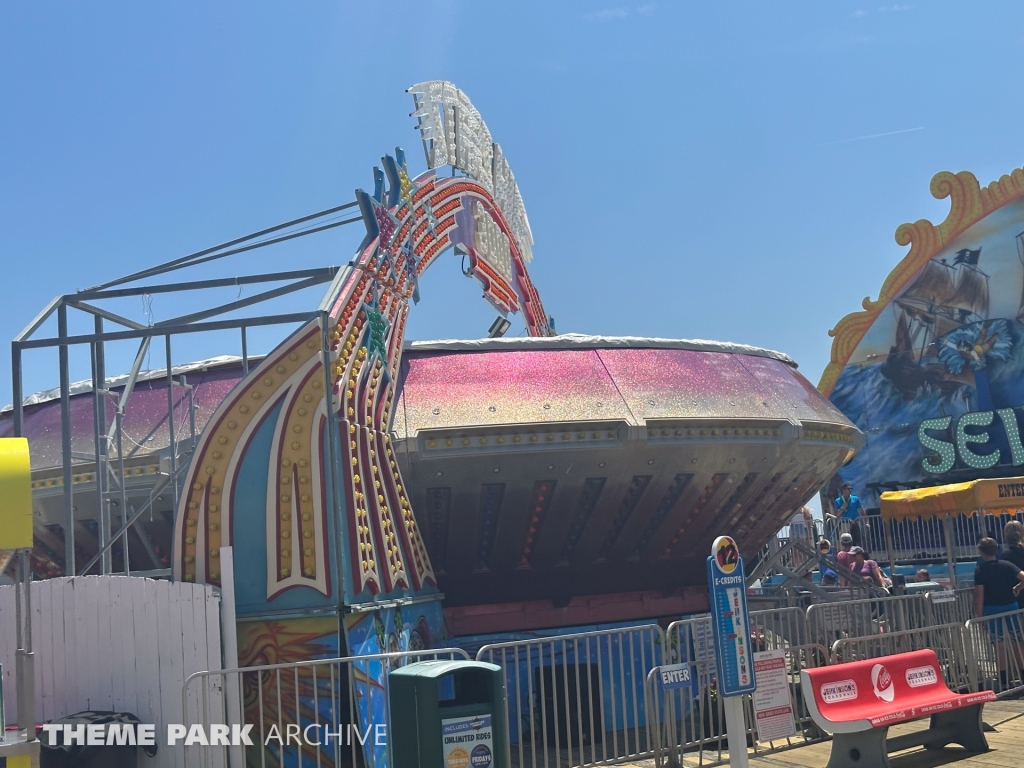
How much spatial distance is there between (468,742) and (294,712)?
241cm

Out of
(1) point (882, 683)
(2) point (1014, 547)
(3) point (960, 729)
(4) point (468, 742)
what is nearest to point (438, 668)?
(4) point (468, 742)

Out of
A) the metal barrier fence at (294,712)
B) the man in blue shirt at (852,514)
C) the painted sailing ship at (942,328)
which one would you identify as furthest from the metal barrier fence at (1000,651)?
the painted sailing ship at (942,328)

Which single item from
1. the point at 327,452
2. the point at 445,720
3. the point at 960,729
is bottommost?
the point at 960,729

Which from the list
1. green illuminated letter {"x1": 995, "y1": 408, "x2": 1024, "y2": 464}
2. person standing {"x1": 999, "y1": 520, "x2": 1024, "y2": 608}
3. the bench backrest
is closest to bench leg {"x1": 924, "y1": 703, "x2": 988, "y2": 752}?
the bench backrest

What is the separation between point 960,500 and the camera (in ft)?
64.2

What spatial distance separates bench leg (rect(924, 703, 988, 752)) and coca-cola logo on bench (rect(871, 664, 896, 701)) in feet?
1.92

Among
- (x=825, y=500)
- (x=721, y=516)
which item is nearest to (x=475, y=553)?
(x=721, y=516)

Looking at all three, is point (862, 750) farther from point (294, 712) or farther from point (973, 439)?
point (973, 439)

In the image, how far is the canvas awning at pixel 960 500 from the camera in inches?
768

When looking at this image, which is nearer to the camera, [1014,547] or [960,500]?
[1014,547]

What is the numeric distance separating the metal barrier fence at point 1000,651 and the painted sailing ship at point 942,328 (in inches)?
994

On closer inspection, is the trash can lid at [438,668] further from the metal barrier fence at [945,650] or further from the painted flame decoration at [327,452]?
the metal barrier fence at [945,650]

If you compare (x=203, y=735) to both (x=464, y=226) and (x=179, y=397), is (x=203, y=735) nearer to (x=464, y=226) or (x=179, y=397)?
(x=179, y=397)

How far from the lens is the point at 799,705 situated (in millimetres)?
10414
